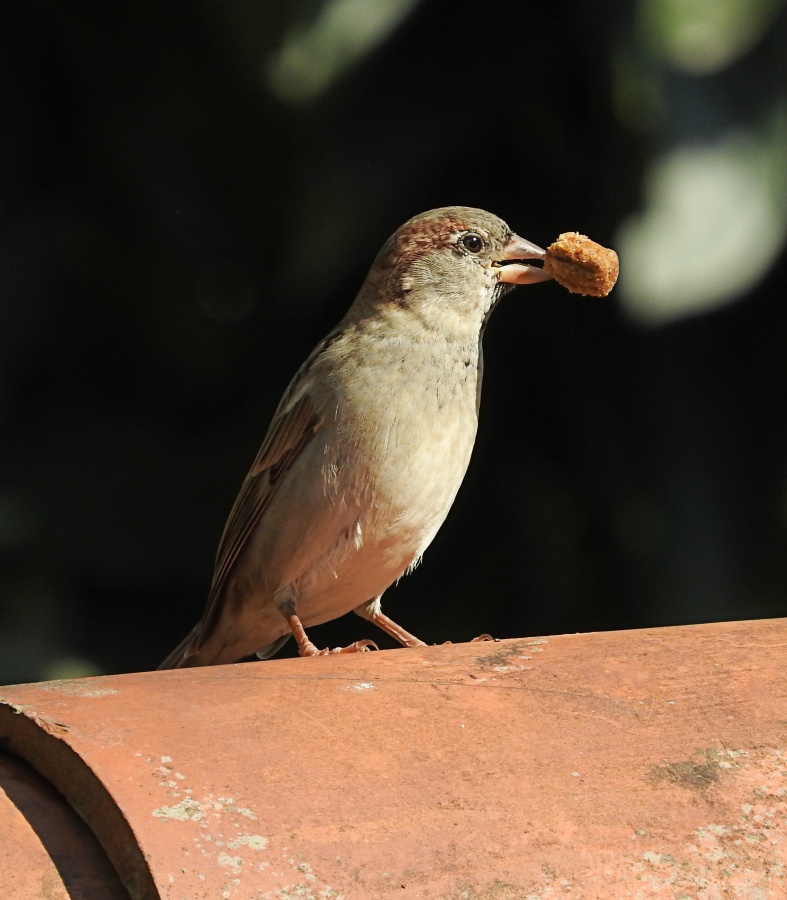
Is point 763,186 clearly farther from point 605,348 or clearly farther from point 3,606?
point 3,606

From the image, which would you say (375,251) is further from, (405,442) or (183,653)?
(183,653)

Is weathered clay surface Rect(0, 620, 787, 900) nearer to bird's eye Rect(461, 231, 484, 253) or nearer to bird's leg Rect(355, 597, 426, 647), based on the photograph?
bird's leg Rect(355, 597, 426, 647)

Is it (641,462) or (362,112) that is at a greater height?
(362,112)

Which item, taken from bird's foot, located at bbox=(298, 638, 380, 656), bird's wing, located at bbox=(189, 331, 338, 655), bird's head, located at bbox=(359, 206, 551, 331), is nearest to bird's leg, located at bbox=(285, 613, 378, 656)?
bird's foot, located at bbox=(298, 638, 380, 656)

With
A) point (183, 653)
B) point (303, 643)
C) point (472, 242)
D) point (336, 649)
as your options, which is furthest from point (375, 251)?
Result: point (336, 649)

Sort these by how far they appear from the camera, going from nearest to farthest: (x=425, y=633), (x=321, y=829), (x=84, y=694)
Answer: (x=321, y=829)
(x=84, y=694)
(x=425, y=633)

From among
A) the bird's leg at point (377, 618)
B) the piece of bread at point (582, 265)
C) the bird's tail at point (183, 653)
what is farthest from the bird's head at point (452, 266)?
the bird's tail at point (183, 653)

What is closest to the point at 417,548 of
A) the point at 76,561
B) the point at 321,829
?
the point at 76,561

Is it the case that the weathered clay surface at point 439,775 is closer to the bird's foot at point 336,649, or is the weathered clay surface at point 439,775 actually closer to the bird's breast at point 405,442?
the bird's foot at point 336,649
